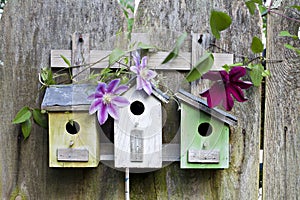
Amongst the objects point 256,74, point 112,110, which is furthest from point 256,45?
point 112,110

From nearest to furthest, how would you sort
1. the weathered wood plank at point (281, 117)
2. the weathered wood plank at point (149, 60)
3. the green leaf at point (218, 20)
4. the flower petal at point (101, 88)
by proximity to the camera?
the green leaf at point (218, 20), the flower petal at point (101, 88), the weathered wood plank at point (149, 60), the weathered wood plank at point (281, 117)

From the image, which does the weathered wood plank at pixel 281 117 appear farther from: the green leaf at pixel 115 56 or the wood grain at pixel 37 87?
the green leaf at pixel 115 56

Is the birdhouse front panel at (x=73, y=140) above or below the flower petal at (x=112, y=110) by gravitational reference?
→ below

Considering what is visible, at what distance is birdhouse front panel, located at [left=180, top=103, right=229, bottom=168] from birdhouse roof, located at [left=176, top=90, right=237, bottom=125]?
0.01 meters

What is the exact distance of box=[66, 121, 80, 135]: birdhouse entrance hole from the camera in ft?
3.98

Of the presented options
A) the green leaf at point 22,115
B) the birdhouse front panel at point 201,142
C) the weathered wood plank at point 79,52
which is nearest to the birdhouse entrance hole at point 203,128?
the birdhouse front panel at point 201,142

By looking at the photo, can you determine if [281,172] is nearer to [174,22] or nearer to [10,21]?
[174,22]

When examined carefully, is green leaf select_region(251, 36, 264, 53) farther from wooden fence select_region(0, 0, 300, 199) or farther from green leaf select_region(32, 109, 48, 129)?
green leaf select_region(32, 109, 48, 129)

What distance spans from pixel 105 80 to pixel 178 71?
0.69 ft

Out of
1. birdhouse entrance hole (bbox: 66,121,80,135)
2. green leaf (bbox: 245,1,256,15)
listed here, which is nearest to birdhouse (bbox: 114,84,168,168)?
birdhouse entrance hole (bbox: 66,121,80,135)

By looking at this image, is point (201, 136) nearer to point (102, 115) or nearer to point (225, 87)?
point (225, 87)

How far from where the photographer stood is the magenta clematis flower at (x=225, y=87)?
1214mm

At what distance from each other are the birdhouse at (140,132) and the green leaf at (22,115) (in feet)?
0.88

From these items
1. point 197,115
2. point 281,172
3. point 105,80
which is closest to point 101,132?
point 105,80
